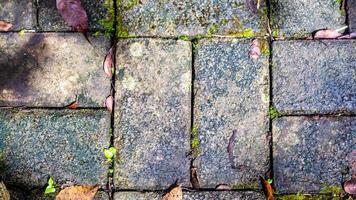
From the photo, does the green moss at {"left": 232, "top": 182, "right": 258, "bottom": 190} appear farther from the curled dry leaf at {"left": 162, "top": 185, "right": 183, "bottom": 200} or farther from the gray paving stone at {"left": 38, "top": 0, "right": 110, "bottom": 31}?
the gray paving stone at {"left": 38, "top": 0, "right": 110, "bottom": 31}

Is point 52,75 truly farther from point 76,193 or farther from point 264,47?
point 264,47

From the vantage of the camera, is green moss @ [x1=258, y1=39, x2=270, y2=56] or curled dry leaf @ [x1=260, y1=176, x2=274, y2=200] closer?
curled dry leaf @ [x1=260, y1=176, x2=274, y2=200]

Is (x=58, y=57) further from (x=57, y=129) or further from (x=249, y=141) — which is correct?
(x=249, y=141)

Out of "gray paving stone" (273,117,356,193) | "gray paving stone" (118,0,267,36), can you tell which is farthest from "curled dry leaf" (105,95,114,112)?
"gray paving stone" (273,117,356,193)

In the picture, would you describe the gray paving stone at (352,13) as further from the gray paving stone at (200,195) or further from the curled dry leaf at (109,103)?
the curled dry leaf at (109,103)

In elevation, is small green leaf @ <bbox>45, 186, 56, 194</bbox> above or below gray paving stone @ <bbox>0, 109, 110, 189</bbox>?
below

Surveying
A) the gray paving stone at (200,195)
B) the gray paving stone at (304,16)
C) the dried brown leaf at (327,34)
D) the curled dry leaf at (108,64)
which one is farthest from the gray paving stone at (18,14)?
the dried brown leaf at (327,34)
